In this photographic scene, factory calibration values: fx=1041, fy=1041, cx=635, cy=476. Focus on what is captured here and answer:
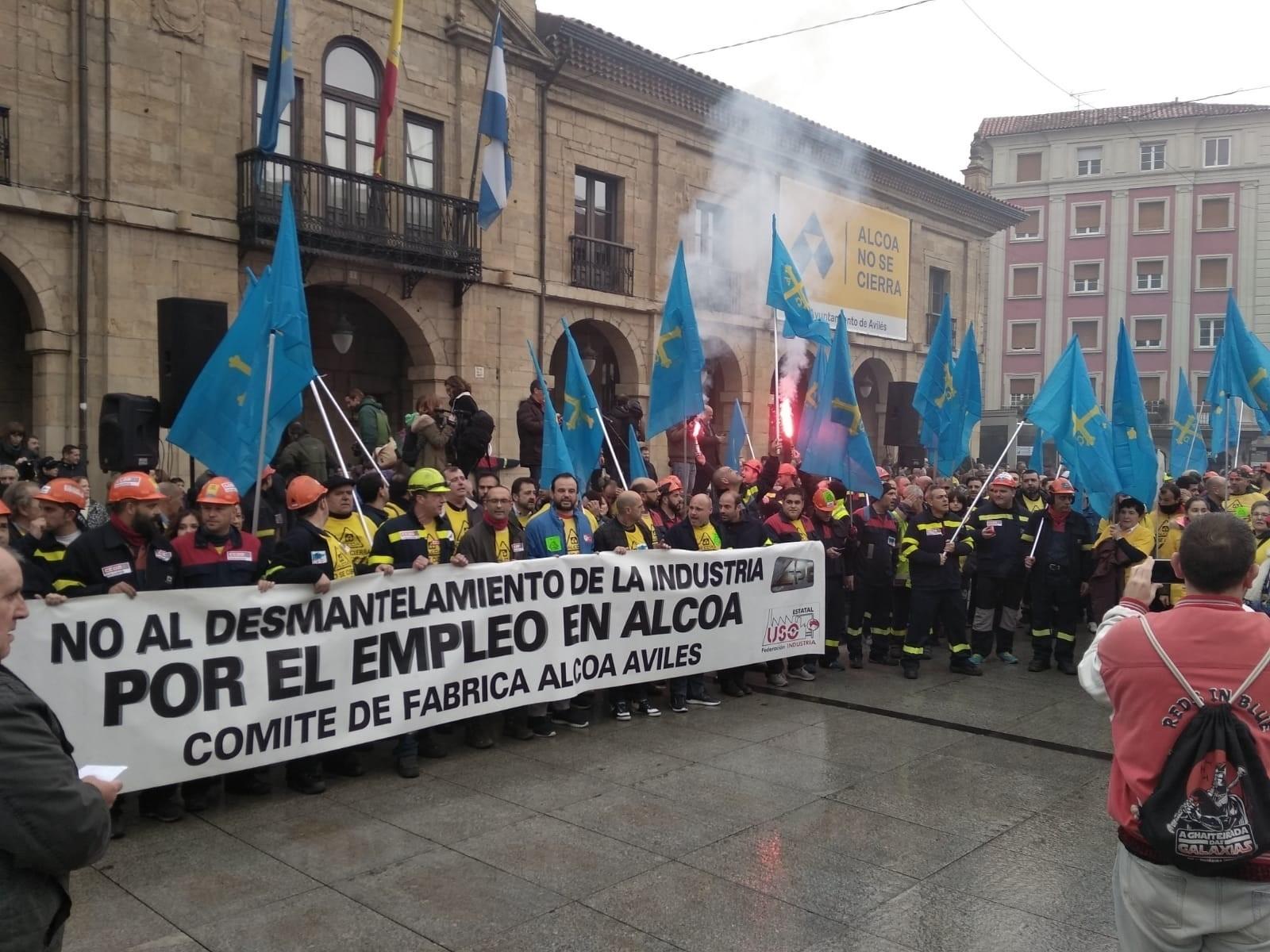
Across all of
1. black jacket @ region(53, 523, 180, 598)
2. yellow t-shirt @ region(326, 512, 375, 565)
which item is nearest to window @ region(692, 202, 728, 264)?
yellow t-shirt @ region(326, 512, 375, 565)

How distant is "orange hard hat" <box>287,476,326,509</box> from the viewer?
6.22m

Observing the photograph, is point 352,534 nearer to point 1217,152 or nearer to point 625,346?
point 625,346

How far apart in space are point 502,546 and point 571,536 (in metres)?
0.60

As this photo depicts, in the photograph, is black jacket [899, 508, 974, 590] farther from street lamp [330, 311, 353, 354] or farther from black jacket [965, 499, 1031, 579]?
street lamp [330, 311, 353, 354]

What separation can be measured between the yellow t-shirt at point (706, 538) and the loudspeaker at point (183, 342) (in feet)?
15.3

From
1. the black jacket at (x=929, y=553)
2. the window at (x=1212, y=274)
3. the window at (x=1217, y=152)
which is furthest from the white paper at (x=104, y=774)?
the window at (x=1217, y=152)

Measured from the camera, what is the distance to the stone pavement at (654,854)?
4.18 metres

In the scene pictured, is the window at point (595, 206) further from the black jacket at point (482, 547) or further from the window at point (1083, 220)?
the window at point (1083, 220)

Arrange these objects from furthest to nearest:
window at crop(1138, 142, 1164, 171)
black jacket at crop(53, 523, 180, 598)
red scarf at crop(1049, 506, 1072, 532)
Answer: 1. window at crop(1138, 142, 1164, 171)
2. red scarf at crop(1049, 506, 1072, 532)
3. black jacket at crop(53, 523, 180, 598)

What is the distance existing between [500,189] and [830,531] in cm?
773

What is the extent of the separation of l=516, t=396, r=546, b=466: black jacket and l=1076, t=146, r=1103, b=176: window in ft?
159

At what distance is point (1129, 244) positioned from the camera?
51.6 m

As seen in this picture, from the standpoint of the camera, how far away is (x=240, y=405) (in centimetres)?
660

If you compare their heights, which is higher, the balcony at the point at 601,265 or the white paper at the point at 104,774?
the balcony at the point at 601,265
